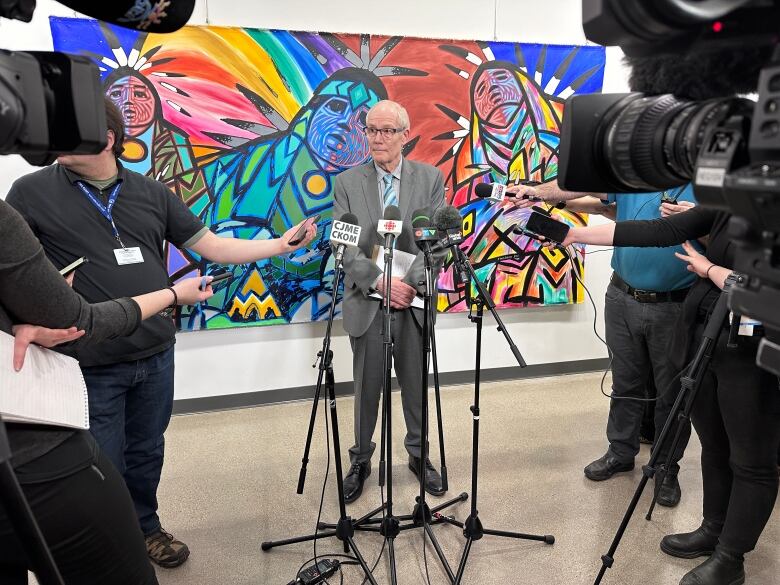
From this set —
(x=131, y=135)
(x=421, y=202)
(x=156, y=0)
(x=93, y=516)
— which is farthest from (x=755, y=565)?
(x=131, y=135)

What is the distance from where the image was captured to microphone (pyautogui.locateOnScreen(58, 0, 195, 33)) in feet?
2.81

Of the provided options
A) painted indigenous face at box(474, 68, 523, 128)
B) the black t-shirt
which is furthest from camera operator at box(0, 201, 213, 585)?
painted indigenous face at box(474, 68, 523, 128)

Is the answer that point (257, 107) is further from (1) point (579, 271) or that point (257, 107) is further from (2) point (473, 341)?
(1) point (579, 271)

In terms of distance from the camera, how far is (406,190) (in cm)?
264

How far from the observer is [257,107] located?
319 cm

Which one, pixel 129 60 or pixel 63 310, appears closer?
pixel 63 310

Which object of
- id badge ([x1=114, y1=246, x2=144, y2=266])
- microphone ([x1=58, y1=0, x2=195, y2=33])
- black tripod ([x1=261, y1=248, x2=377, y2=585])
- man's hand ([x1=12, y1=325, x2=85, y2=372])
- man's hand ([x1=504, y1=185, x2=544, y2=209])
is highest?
microphone ([x1=58, y1=0, x2=195, y2=33])

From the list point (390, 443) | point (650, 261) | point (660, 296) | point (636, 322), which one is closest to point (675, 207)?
point (650, 261)

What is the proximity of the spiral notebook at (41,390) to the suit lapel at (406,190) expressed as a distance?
65.2 inches

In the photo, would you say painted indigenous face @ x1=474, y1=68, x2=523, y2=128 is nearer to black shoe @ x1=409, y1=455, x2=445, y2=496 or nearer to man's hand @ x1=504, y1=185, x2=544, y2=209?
man's hand @ x1=504, y1=185, x2=544, y2=209

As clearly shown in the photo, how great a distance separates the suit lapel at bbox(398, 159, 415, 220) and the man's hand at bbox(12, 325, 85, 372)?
1612 millimetres

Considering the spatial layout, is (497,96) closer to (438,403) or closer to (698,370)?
(438,403)

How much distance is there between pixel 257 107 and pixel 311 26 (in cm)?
56

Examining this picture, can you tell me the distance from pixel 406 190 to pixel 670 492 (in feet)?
6.00
